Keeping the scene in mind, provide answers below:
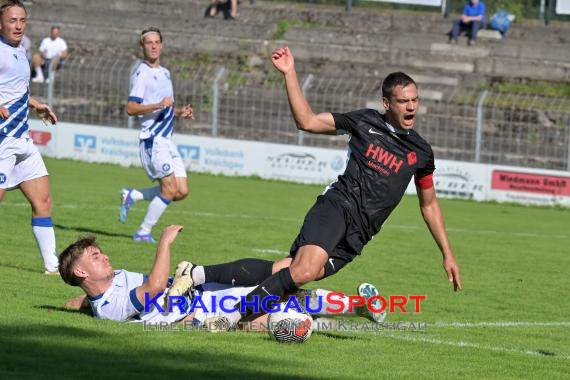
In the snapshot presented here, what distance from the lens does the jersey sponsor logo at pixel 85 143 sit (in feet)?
85.0

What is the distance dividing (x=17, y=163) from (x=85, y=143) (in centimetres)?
1577

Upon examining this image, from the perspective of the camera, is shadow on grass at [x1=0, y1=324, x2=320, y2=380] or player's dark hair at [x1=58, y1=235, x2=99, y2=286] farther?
player's dark hair at [x1=58, y1=235, x2=99, y2=286]

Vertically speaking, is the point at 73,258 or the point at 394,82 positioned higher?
the point at 394,82

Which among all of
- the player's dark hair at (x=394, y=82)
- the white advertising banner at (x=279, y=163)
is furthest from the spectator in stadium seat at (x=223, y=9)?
the player's dark hair at (x=394, y=82)

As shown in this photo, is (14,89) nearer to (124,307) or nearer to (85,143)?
(124,307)

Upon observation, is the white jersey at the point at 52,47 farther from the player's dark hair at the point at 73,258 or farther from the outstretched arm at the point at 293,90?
the outstretched arm at the point at 293,90

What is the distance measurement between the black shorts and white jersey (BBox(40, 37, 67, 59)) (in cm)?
2442

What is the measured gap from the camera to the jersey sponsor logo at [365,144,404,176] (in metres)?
8.14

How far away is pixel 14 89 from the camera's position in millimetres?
10242

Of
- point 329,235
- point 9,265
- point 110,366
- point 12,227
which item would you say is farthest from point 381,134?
point 12,227

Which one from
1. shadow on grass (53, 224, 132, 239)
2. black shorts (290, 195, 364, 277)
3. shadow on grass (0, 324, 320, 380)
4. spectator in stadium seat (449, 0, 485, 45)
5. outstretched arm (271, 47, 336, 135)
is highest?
spectator in stadium seat (449, 0, 485, 45)

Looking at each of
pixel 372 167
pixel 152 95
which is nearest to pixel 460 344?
pixel 372 167

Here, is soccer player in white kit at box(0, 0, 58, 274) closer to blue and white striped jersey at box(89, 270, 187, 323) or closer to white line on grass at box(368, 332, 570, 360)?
blue and white striped jersey at box(89, 270, 187, 323)

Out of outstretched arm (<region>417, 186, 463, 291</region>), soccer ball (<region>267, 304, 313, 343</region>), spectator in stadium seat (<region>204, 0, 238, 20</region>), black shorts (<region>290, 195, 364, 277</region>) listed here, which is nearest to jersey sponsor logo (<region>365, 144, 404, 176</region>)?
black shorts (<region>290, 195, 364, 277</region>)
